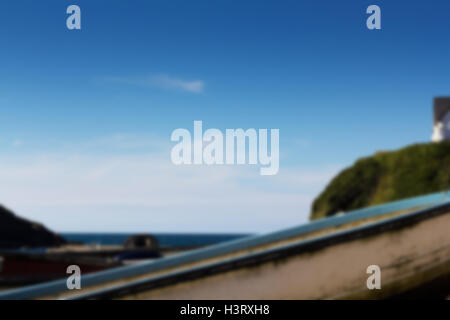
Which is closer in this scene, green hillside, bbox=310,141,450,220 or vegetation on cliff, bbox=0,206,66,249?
green hillside, bbox=310,141,450,220

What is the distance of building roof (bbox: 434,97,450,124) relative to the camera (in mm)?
37031

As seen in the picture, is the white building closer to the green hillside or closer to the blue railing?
the green hillside

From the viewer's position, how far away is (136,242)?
39.2 meters

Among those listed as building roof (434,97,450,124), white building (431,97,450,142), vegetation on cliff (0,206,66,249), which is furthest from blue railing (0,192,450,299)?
vegetation on cliff (0,206,66,249)

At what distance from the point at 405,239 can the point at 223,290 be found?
2858 millimetres

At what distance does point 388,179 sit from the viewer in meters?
29.9

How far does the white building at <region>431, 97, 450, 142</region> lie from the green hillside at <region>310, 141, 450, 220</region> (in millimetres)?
8066

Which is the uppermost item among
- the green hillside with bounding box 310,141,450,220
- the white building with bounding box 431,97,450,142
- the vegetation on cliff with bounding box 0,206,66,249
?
the white building with bounding box 431,97,450,142

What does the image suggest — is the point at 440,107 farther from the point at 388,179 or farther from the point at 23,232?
the point at 23,232

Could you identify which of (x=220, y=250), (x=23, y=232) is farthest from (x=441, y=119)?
(x=23, y=232)

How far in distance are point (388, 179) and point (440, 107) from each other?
41.6ft
